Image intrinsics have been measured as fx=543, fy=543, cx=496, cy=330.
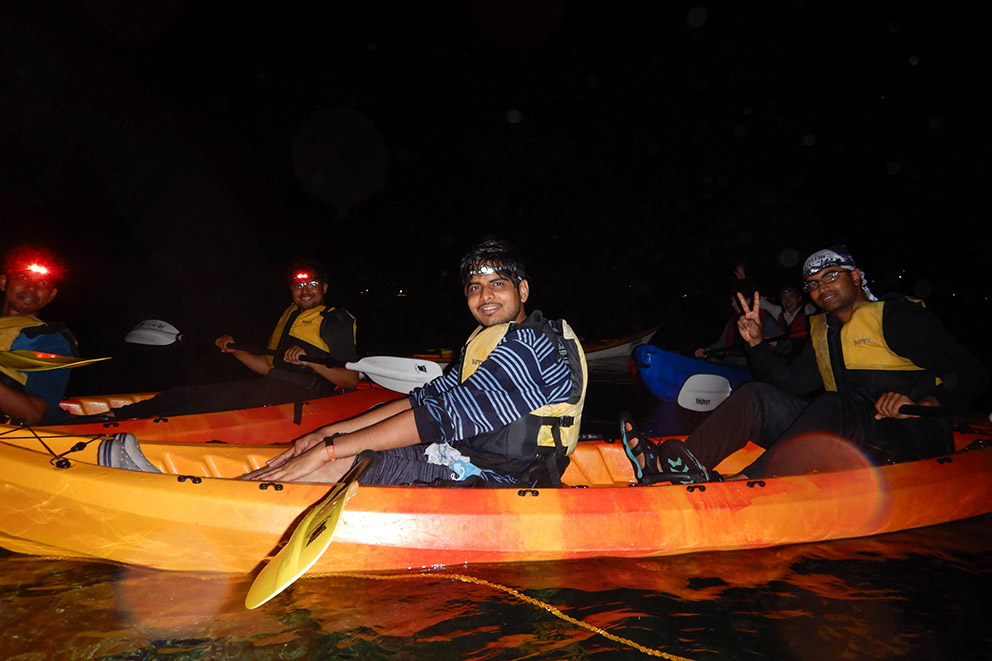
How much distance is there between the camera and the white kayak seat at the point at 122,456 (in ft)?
8.11

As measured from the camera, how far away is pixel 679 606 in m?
2.41

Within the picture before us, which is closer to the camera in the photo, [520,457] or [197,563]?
[197,563]

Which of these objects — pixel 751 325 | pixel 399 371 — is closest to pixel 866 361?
pixel 751 325

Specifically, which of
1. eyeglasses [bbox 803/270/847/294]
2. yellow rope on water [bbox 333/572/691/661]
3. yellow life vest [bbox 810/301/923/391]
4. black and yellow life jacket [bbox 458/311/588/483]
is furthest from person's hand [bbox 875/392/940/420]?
yellow rope on water [bbox 333/572/691/661]

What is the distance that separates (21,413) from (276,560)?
225cm

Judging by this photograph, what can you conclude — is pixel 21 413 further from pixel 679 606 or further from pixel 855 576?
pixel 855 576

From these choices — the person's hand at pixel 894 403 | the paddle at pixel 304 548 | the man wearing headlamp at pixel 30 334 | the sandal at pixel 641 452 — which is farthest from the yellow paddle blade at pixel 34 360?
the person's hand at pixel 894 403

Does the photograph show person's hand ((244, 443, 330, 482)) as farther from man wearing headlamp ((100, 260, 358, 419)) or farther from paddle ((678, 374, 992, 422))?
paddle ((678, 374, 992, 422))

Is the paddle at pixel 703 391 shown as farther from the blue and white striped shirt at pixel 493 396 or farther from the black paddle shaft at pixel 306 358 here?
the blue and white striped shirt at pixel 493 396

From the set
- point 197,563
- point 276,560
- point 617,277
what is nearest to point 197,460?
point 197,563

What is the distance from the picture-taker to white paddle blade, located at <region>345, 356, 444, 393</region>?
191 inches

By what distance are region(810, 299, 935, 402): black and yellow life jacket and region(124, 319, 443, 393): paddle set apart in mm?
2981

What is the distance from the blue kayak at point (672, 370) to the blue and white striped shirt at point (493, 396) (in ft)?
15.9

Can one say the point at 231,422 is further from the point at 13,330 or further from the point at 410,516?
the point at 410,516
